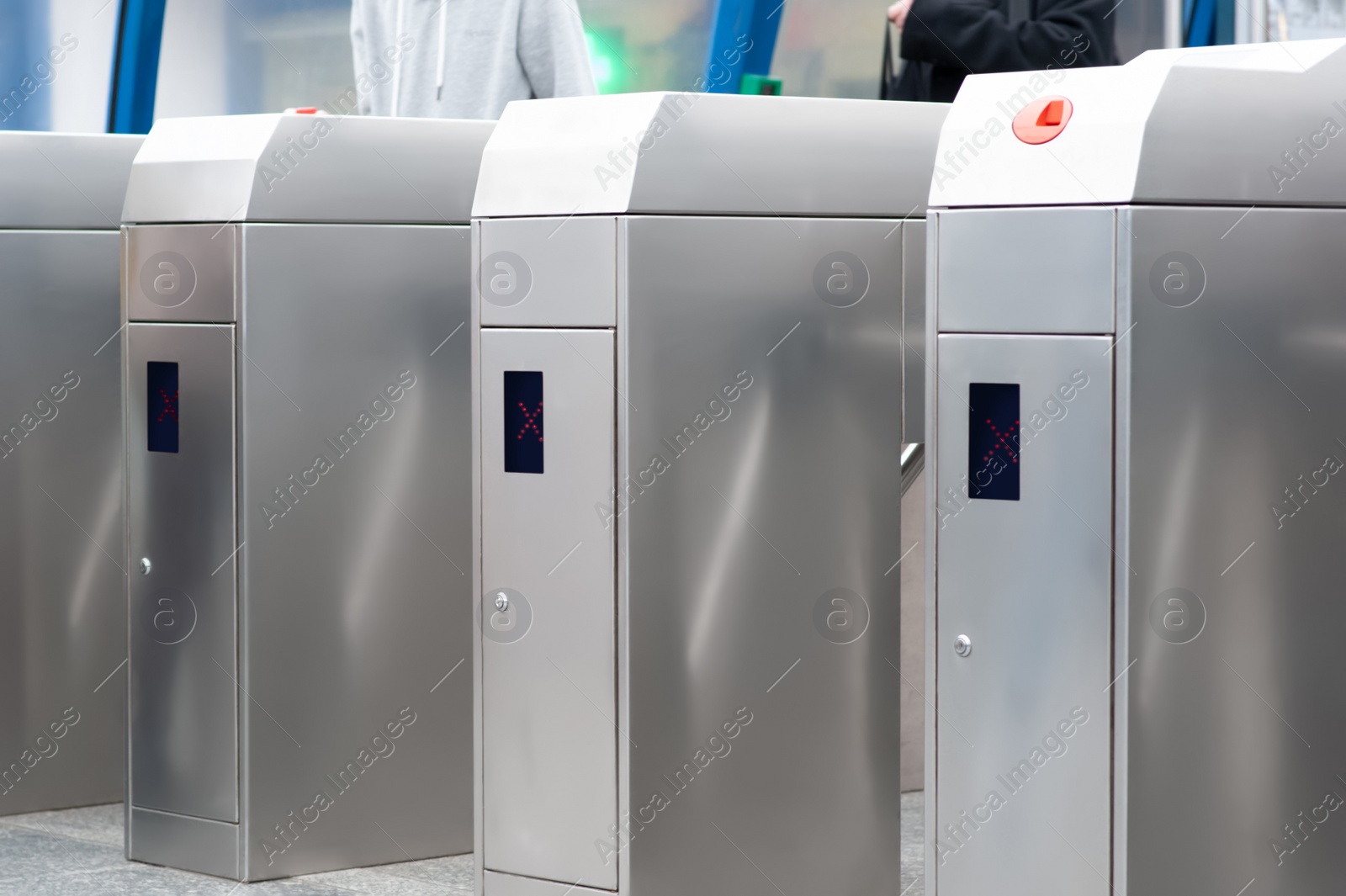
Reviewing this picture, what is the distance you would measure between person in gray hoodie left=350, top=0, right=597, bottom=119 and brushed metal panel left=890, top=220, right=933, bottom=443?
1152 millimetres

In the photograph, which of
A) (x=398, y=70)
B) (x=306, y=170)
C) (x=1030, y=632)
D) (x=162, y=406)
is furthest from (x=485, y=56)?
(x=1030, y=632)

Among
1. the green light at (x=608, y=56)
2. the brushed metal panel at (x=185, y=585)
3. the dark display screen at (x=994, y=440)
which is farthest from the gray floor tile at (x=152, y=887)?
the green light at (x=608, y=56)

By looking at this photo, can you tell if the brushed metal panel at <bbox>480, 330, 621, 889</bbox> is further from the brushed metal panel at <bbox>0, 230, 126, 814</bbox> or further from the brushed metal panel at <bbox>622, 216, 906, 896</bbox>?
the brushed metal panel at <bbox>0, 230, 126, 814</bbox>

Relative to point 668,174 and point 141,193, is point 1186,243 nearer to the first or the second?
point 668,174

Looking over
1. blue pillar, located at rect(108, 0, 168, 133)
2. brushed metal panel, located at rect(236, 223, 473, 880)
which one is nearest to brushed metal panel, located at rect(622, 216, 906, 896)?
brushed metal panel, located at rect(236, 223, 473, 880)

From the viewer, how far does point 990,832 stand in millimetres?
2629

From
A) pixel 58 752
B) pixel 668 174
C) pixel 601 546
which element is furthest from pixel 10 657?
pixel 668 174

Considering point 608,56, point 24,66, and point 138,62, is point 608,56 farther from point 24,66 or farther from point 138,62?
point 24,66

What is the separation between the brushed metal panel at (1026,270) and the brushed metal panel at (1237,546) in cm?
6

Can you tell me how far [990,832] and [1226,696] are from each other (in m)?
0.40

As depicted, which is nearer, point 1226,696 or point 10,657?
point 1226,696

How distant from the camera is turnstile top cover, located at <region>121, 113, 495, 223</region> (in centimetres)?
339

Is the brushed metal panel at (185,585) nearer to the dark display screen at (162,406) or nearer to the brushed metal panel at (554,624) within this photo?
the dark display screen at (162,406)

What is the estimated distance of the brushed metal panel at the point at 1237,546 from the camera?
2475mm
